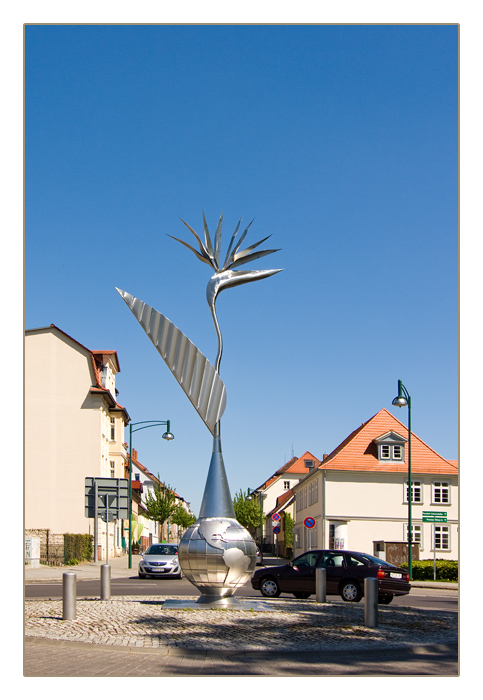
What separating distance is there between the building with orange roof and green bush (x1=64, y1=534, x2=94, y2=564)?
45.7 feet

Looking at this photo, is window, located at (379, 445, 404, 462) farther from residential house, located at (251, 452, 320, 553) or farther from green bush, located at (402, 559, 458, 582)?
residential house, located at (251, 452, 320, 553)

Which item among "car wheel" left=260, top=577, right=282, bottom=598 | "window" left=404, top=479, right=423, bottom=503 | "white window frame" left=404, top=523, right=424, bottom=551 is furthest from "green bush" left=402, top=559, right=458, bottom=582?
"car wheel" left=260, top=577, right=282, bottom=598

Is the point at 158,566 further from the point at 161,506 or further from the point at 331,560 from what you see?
the point at 161,506

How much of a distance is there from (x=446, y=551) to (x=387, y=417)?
9.52 meters

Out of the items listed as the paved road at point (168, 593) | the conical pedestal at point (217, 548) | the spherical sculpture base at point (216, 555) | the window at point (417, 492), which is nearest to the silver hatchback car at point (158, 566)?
the paved road at point (168, 593)

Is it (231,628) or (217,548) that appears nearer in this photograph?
(231,628)

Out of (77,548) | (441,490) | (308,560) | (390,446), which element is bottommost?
(77,548)

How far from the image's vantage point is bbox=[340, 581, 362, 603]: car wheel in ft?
73.3

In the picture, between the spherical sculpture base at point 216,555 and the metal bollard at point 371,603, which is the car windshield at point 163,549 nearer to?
the spherical sculpture base at point 216,555

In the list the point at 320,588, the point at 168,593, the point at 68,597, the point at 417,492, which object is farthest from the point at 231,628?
the point at 417,492

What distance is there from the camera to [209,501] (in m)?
15.8

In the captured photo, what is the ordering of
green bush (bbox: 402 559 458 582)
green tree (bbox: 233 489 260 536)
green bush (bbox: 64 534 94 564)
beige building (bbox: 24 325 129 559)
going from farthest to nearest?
green tree (bbox: 233 489 260 536), beige building (bbox: 24 325 129 559), green bush (bbox: 64 534 94 564), green bush (bbox: 402 559 458 582)

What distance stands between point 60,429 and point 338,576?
28510mm
